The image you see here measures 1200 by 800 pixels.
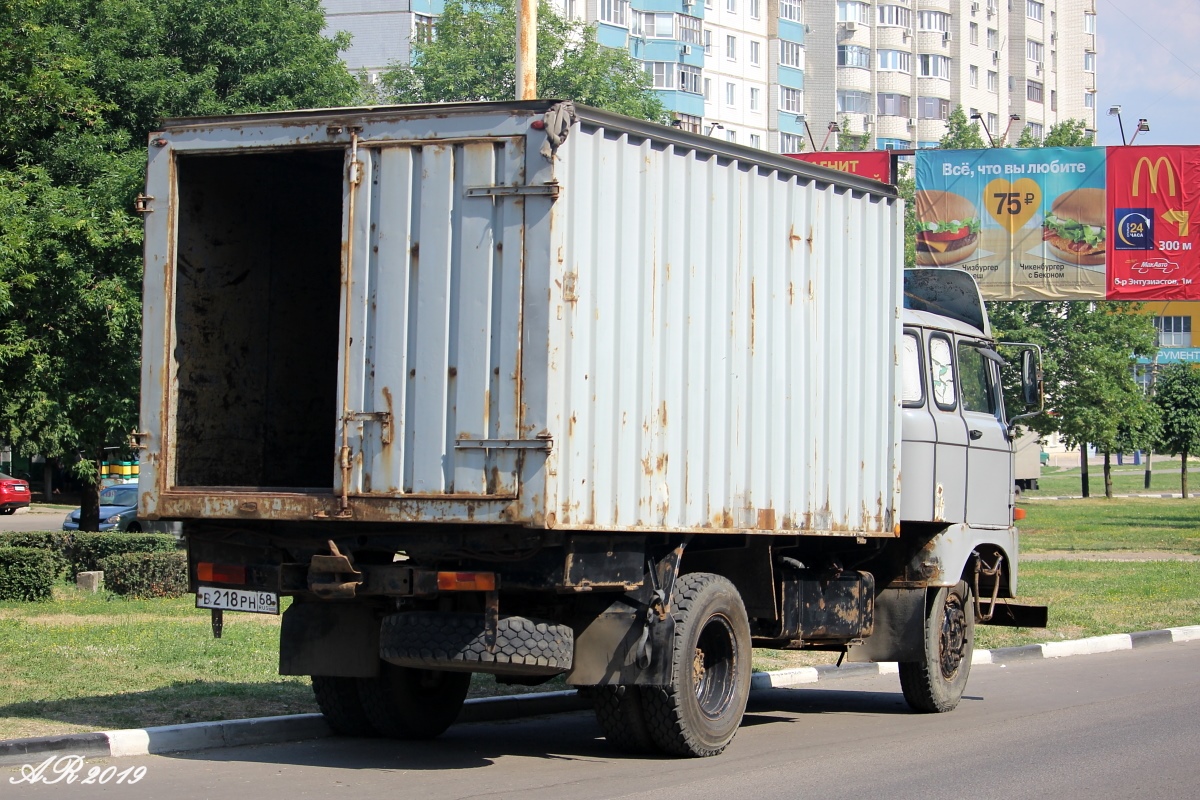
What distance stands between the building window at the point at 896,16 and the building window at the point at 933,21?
2.77ft

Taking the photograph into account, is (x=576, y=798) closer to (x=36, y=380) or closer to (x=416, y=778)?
(x=416, y=778)

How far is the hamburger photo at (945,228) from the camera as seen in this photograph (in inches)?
1017

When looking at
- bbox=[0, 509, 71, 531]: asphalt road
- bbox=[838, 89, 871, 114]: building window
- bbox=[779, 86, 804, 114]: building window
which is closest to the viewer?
bbox=[0, 509, 71, 531]: asphalt road

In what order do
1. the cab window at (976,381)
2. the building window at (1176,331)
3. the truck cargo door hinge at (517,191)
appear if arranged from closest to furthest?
the truck cargo door hinge at (517,191)
the cab window at (976,381)
the building window at (1176,331)

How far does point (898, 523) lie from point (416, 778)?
12.5 feet

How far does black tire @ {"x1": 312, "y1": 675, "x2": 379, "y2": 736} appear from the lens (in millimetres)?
8838

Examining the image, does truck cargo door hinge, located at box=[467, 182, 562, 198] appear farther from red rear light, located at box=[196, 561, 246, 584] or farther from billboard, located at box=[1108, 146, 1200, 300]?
billboard, located at box=[1108, 146, 1200, 300]

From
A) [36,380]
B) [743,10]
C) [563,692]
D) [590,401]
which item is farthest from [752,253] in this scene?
[743,10]

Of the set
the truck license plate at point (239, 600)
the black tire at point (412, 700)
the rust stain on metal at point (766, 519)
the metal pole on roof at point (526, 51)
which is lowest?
the black tire at point (412, 700)

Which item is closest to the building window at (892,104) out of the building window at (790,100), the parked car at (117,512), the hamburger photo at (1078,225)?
the building window at (790,100)

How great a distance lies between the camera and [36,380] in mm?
17734

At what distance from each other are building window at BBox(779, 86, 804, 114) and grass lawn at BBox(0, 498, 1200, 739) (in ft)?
212

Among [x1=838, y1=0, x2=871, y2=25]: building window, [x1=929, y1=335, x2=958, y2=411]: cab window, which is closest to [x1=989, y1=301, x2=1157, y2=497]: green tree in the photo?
[x1=838, y1=0, x2=871, y2=25]: building window

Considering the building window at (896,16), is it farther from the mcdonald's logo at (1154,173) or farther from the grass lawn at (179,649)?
the grass lawn at (179,649)
